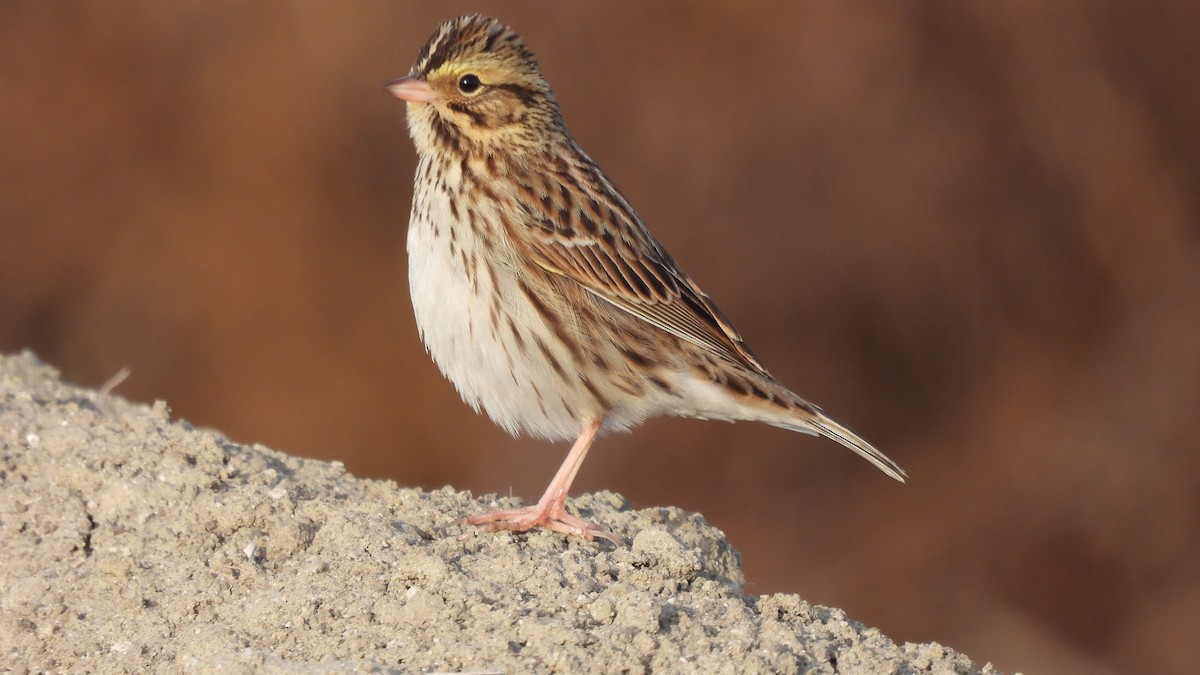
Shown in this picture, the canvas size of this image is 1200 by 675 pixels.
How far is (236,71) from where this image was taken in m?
18.2

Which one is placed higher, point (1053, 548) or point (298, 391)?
point (1053, 548)

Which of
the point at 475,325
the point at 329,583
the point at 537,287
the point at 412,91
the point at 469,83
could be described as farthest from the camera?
the point at 469,83

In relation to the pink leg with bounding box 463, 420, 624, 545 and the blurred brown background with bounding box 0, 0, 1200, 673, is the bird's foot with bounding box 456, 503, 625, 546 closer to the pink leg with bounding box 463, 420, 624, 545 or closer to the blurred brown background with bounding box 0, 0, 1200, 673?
the pink leg with bounding box 463, 420, 624, 545

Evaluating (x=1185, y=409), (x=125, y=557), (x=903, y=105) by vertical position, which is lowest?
(x=125, y=557)

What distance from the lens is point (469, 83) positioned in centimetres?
764

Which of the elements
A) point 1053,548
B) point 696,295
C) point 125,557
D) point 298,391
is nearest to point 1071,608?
point 1053,548

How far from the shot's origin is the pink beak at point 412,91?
7.51 m

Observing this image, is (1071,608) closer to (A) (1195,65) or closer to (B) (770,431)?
(B) (770,431)

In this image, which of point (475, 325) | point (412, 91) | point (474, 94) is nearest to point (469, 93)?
point (474, 94)

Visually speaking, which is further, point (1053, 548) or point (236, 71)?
point (236, 71)

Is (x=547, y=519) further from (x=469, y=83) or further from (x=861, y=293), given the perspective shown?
(x=861, y=293)

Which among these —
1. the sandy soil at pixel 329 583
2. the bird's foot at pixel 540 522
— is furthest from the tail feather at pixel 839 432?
the bird's foot at pixel 540 522

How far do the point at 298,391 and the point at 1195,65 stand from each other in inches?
403

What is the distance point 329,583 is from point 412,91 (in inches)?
100.0
